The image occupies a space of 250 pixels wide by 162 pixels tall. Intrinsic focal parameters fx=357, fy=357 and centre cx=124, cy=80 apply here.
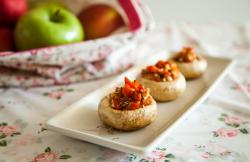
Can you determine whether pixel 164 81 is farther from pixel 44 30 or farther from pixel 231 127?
pixel 44 30

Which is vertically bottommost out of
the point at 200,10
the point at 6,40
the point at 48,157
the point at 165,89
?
the point at 48,157

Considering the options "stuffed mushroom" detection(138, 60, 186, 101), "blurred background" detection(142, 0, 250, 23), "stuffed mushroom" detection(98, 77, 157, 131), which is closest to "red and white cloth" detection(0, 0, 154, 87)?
"stuffed mushroom" detection(138, 60, 186, 101)

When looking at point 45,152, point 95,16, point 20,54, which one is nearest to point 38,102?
point 20,54

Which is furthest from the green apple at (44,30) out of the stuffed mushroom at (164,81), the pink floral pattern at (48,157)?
the pink floral pattern at (48,157)

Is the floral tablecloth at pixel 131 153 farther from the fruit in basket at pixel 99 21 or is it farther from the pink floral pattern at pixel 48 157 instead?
the fruit in basket at pixel 99 21

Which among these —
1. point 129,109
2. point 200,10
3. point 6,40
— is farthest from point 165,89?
point 200,10

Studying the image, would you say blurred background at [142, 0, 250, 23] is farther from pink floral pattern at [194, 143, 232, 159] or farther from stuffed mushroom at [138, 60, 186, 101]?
pink floral pattern at [194, 143, 232, 159]
